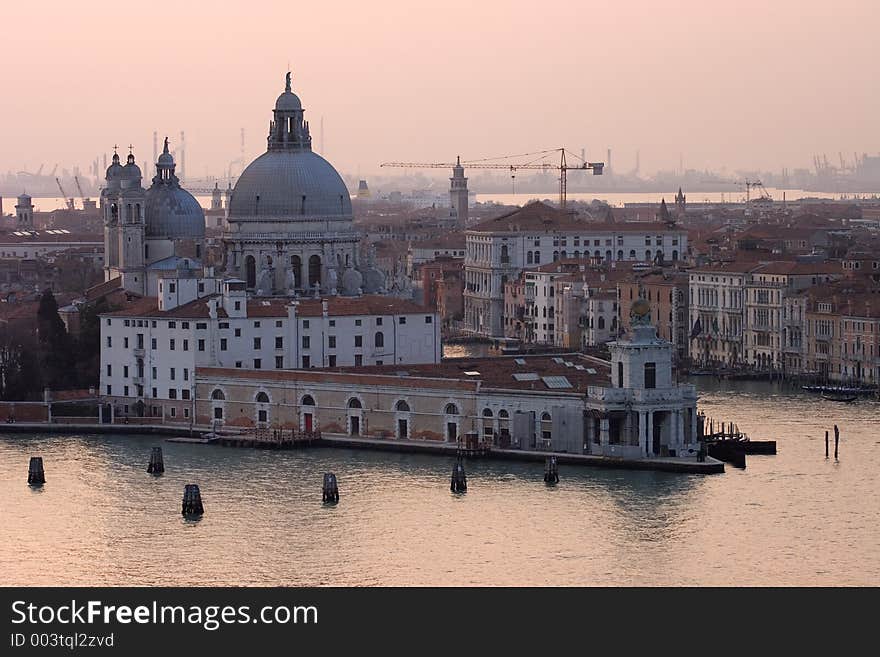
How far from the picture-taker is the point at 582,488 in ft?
111

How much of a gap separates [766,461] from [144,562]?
9.76m

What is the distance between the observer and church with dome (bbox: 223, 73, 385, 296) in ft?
153

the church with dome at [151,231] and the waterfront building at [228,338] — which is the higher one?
the church with dome at [151,231]

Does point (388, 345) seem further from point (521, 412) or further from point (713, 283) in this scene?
point (713, 283)

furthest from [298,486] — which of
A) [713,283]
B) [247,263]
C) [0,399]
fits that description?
[713,283]

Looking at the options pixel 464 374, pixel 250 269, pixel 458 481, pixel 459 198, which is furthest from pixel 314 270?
pixel 459 198

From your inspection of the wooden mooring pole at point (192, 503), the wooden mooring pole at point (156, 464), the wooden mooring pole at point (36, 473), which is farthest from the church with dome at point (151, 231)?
the wooden mooring pole at point (192, 503)

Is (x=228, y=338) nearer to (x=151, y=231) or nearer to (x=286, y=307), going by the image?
(x=286, y=307)

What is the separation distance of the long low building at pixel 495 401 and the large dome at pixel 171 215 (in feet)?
32.0

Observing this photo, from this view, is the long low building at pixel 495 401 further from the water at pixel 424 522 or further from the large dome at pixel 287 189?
the large dome at pixel 287 189

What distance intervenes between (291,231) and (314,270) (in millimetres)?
739

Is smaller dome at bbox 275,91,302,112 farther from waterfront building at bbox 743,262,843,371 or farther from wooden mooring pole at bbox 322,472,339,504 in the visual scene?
wooden mooring pole at bbox 322,472,339,504

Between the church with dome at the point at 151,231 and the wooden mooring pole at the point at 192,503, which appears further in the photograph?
the church with dome at the point at 151,231

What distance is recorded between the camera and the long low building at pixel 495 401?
3572cm
